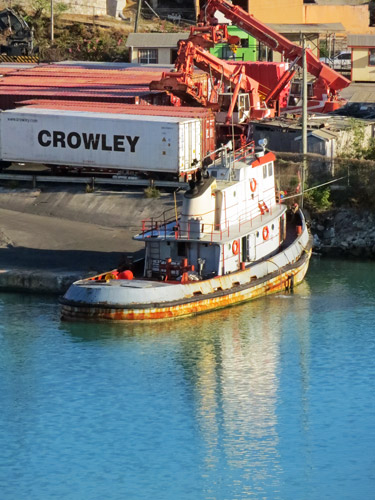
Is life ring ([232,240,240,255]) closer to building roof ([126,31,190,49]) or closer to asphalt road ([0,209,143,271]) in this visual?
asphalt road ([0,209,143,271])

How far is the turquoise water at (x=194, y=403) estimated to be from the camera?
25.5 meters

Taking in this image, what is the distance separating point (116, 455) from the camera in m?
26.7

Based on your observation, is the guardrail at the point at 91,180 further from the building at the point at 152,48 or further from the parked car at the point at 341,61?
the parked car at the point at 341,61

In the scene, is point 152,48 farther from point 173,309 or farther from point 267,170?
point 173,309

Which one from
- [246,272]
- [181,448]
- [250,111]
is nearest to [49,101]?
[250,111]

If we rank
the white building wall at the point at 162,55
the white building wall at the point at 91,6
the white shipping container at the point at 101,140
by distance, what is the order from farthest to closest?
the white building wall at the point at 91,6 < the white building wall at the point at 162,55 < the white shipping container at the point at 101,140

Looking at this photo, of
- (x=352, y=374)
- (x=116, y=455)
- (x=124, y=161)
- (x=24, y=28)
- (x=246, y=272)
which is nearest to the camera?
(x=116, y=455)

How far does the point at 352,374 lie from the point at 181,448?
6573 millimetres

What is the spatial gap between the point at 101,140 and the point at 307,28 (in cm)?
3391

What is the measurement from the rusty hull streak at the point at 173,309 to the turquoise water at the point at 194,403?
0.29m

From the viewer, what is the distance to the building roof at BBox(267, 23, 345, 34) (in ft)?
253

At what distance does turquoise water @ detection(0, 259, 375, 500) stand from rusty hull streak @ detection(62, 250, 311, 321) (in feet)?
0.94

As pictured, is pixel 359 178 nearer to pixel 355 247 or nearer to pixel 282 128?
pixel 355 247

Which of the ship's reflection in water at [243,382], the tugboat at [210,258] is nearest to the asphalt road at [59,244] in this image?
the tugboat at [210,258]
